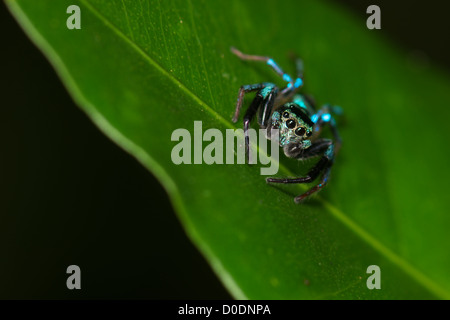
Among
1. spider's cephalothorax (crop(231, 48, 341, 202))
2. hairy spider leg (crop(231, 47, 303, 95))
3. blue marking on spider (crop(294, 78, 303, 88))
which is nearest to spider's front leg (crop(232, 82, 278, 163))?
spider's cephalothorax (crop(231, 48, 341, 202))

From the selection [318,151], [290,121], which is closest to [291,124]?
[290,121]

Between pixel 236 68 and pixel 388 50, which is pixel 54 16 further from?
pixel 388 50

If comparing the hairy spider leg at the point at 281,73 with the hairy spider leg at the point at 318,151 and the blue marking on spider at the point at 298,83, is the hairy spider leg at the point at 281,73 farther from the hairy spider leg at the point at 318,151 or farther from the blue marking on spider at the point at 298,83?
the hairy spider leg at the point at 318,151

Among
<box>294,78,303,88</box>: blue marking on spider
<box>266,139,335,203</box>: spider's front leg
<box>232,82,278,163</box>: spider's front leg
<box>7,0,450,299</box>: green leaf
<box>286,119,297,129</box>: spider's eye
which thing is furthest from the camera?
<box>294,78,303,88</box>: blue marking on spider

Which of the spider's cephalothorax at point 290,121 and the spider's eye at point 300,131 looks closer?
the spider's cephalothorax at point 290,121

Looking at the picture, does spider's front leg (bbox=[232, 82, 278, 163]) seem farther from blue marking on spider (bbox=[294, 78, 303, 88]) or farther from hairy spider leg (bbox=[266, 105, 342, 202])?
blue marking on spider (bbox=[294, 78, 303, 88])

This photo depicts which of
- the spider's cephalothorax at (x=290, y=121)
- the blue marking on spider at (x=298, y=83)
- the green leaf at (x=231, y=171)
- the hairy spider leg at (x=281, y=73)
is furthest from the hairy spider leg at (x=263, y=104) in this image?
the blue marking on spider at (x=298, y=83)

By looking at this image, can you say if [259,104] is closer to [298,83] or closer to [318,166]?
[318,166]
